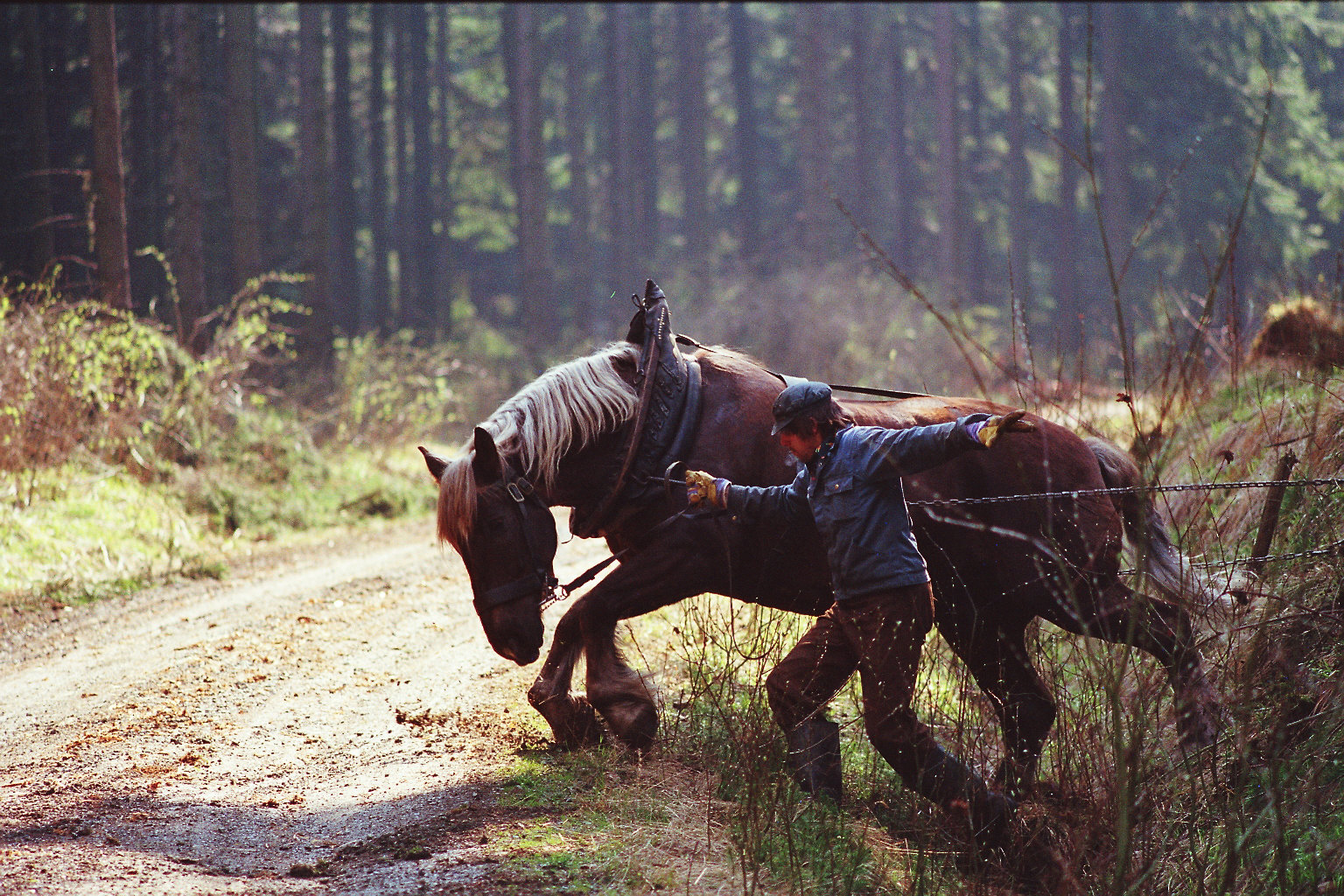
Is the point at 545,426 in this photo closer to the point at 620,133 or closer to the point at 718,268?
the point at 718,268

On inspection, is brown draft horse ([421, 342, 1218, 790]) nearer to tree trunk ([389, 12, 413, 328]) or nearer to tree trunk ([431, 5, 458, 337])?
tree trunk ([431, 5, 458, 337])

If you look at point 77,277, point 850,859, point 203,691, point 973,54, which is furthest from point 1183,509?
point 973,54

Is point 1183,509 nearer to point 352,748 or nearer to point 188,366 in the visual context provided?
point 352,748

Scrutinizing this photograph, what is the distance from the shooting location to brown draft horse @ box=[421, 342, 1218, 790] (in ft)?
14.7

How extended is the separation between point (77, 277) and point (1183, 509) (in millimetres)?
16381

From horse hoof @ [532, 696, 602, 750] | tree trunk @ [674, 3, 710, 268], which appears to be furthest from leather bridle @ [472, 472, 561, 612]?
tree trunk @ [674, 3, 710, 268]

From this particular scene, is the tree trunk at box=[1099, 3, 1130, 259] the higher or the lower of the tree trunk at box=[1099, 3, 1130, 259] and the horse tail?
the higher

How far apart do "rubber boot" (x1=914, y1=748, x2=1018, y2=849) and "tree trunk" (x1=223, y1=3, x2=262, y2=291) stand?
617 inches

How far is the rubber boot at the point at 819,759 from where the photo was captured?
14.8ft

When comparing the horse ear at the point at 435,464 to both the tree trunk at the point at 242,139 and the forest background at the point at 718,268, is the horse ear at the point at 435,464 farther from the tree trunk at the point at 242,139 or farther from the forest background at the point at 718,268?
the tree trunk at the point at 242,139

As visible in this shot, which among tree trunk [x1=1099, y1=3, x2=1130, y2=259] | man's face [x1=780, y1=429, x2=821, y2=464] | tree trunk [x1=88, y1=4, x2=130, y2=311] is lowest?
man's face [x1=780, y1=429, x2=821, y2=464]

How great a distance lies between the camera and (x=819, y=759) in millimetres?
4457

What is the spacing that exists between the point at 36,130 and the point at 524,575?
1652 cm

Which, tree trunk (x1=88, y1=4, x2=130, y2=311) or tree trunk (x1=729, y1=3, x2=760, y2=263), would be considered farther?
tree trunk (x1=729, y1=3, x2=760, y2=263)
